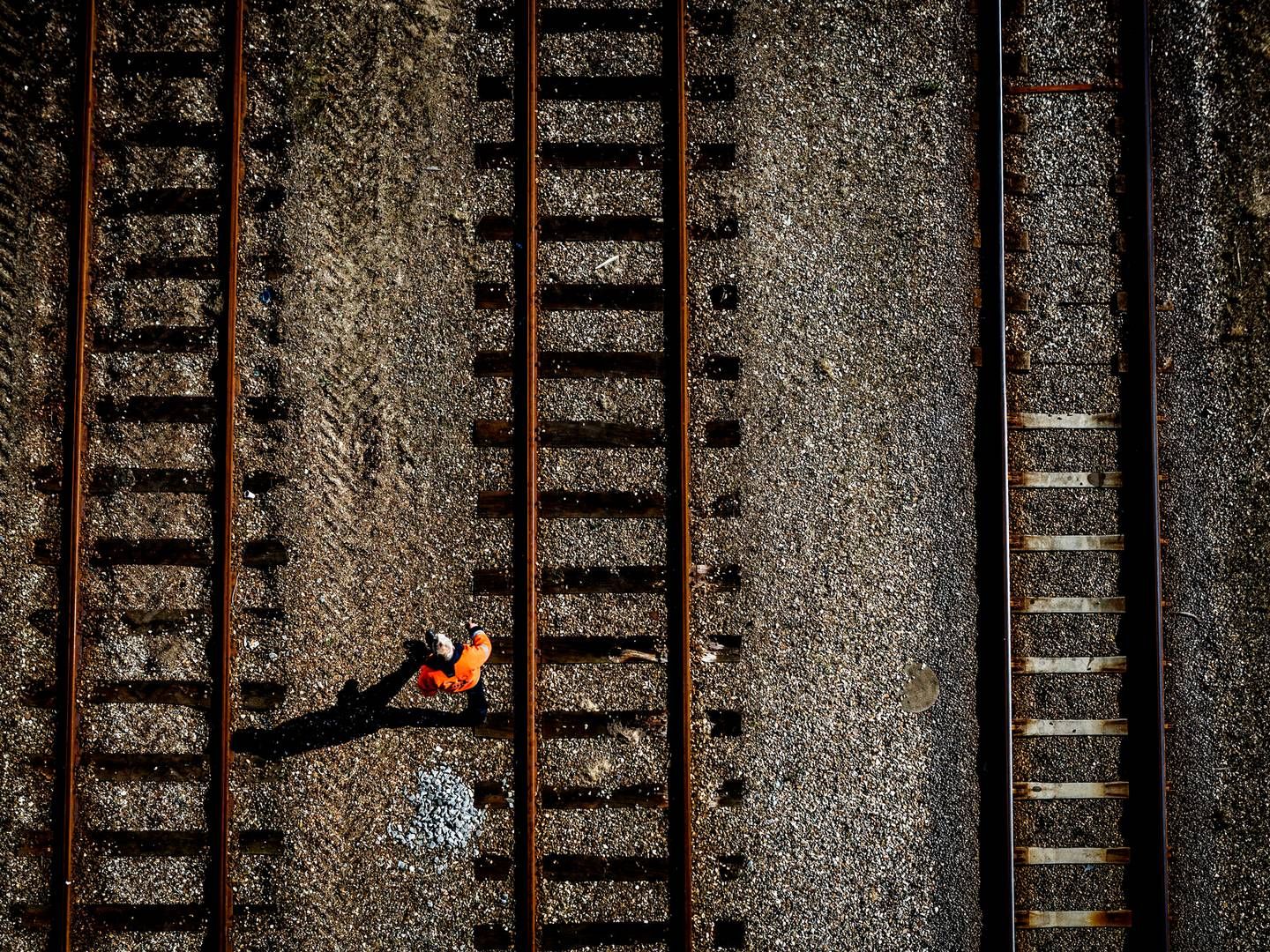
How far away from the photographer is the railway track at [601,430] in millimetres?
4363

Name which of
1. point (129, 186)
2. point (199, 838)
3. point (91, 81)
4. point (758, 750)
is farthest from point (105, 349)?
point (758, 750)

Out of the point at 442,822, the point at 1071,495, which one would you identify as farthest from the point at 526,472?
the point at 1071,495

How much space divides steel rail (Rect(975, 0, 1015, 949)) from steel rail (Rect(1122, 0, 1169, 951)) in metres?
0.79

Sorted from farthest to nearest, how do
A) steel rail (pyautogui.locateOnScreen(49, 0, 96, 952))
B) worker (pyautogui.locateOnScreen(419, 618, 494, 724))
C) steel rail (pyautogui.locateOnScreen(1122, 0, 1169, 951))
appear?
steel rail (pyautogui.locateOnScreen(1122, 0, 1169, 951)) → steel rail (pyautogui.locateOnScreen(49, 0, 96, 952)) → worker (pyautogui.locateOnScreen(419, 618, 494, 724))

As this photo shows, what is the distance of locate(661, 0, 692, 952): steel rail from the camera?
4340 mm

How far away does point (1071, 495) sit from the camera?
4531mm

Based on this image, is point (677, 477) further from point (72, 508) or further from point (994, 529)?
point (72, 508)

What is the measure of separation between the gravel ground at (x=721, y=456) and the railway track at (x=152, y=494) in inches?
2.0

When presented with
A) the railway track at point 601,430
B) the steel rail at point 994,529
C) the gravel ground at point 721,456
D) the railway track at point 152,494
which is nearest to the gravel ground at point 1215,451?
the gravel ground at point 721,456

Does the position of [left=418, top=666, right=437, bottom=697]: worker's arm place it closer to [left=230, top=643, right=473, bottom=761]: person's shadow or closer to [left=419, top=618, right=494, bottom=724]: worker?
[left=419, top=618, right=494, bottom=724]: worker

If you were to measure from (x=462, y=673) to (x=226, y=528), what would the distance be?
5.62ft

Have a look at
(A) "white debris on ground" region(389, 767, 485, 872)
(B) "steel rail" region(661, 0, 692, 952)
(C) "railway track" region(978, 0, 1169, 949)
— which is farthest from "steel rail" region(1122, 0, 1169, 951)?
(A) "white debris on ground" region(389, 767, 485, 872)

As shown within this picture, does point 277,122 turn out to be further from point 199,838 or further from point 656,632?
point 199,838

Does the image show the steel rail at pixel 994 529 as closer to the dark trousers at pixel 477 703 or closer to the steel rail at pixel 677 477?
the steel rail at pixel 677 477
